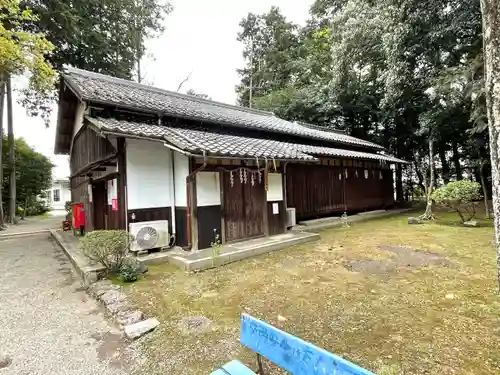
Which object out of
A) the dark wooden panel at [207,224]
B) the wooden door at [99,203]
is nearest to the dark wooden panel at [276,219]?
the dark wooden panel at [207,224]

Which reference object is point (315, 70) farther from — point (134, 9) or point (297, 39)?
point (134, 9)


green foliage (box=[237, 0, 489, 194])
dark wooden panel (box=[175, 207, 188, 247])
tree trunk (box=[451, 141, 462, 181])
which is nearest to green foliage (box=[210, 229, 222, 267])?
dark wooden panel (box=[175, 207, 188, 247])

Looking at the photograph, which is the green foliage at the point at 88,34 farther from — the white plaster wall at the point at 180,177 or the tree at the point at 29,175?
the white plaster wall at the point at 180,177

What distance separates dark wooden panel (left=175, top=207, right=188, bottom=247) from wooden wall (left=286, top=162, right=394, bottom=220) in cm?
453

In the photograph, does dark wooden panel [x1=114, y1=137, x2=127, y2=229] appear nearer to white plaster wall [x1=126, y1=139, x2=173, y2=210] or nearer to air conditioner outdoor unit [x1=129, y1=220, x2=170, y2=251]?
white plaster wall [x1=126, y1=139, x2=173, y2=210]

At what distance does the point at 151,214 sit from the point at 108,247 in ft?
5.33

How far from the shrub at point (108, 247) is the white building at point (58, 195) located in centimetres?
2838

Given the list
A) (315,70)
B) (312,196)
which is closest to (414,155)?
(315,70)

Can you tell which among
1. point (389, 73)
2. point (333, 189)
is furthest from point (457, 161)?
point (333, 189)

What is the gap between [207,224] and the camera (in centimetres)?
635

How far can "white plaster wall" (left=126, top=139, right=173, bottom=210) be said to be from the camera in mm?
6168

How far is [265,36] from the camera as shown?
90.7 feet

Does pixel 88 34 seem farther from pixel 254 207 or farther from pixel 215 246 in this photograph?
pixel 215 246

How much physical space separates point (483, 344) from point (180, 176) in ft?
19.3
